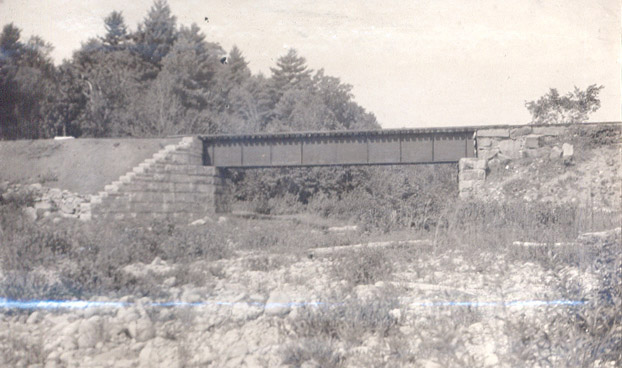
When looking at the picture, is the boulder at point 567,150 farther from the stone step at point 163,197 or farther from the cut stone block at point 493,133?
the stone step at point 163,197

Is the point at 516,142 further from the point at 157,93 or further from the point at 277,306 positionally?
the point at 157,93

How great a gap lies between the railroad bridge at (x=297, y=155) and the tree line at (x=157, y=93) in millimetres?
12310

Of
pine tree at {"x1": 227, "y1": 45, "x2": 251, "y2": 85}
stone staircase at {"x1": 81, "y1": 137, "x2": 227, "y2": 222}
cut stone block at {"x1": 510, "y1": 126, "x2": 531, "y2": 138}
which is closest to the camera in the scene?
stone staircase at {"x1": 81, "y1": 137, "x2": 227, "y2": 222}

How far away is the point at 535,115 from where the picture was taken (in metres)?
32.6

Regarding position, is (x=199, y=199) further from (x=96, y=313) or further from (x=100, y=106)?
(x=96, y=313)

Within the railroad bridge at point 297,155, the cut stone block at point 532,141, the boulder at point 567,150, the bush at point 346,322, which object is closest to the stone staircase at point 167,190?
the railroad bridge at point 297,155

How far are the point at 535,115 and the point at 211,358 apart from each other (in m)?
31.3

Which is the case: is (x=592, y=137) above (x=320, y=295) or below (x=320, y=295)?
above

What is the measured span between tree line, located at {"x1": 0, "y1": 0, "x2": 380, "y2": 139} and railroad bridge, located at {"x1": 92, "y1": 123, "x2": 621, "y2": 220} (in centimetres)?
1231

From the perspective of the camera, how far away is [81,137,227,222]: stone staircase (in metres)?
27.2

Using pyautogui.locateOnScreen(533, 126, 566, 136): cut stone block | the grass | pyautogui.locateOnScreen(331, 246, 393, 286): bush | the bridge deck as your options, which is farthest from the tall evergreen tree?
pyautogui.locateOnScreen(331, 246, 393, 286): bush

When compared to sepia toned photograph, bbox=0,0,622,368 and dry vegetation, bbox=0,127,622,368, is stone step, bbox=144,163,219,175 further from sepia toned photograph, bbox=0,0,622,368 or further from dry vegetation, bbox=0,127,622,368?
dry vegetation, bbox=0,127,622,368

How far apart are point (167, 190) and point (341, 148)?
31.1 feet

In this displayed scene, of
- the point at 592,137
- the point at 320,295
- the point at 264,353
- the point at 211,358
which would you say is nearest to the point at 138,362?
the point at 211,358
